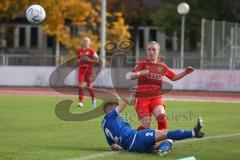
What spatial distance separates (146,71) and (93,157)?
2.05 m

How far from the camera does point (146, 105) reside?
12.9m

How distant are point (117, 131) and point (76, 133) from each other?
10.9 feet

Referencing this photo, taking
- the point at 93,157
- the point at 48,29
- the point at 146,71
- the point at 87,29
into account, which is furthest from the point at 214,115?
the point at 87,29

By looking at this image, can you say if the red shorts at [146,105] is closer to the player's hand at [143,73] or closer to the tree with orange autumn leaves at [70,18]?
the player's hand at [143,73]

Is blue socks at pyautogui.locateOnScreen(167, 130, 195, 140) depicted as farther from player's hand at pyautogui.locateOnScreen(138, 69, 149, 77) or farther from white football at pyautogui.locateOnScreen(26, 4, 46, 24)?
white football at pyautogui.locateOnScreen(26, 4, 46, 24)

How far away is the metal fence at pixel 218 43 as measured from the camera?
35.6m

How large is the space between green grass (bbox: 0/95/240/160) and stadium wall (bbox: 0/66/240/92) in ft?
34.8

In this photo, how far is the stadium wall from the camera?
113 feet

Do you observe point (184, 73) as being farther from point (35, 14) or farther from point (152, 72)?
point (35, 14)

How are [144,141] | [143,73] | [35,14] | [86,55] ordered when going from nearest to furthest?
[144,141]
[143,73]
[35,14]
[86,55]

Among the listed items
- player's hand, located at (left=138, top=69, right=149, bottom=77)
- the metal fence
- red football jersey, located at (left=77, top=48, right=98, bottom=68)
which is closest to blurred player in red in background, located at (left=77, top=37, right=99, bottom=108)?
red football jersey, located at (left=77, top=48, right=98, bottom=68)

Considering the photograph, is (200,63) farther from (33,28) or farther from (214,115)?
(33,28)

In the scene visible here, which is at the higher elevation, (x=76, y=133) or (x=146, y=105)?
→ (x=146, y=105)

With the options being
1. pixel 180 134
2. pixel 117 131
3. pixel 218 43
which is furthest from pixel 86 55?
pixel 218 43
